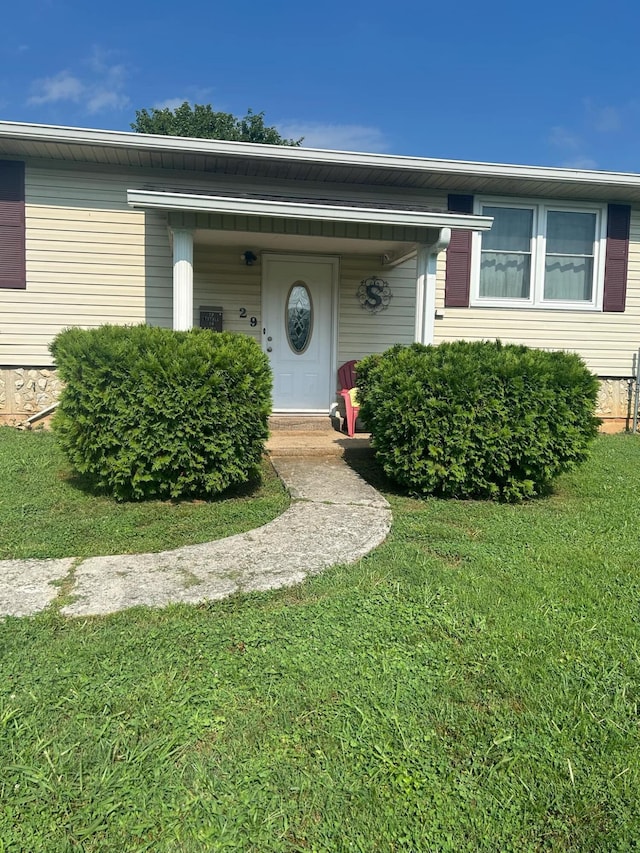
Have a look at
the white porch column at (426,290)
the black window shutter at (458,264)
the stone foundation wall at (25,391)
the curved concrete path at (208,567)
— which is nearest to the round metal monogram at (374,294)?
the black window shutter at (458,264)

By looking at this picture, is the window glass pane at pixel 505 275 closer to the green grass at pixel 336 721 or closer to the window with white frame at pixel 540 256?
the window with white frame at pixel 540 256

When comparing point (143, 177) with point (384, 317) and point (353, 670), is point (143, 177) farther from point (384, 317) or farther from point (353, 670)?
point (353, 670)

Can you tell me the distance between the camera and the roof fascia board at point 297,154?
21.7 ft

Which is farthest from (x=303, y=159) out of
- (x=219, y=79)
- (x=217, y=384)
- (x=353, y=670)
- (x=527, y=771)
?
(x=219, y=79)

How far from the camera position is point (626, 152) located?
20906mm

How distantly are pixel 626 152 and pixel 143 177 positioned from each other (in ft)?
65.1

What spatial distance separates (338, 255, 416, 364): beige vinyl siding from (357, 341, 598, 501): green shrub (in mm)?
3330

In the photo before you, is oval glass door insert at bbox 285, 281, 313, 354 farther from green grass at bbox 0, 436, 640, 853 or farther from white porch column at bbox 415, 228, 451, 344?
green grass at bbox 0, 436, 640, 853

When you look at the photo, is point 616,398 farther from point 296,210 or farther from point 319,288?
point 296,210

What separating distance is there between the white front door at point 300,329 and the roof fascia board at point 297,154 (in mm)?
1357

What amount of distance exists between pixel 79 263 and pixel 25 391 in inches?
69.3

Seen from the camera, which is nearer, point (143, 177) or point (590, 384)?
point (590, 384)

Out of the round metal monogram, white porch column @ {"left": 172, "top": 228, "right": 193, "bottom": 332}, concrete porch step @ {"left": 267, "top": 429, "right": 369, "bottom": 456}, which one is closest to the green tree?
the round metal monogram

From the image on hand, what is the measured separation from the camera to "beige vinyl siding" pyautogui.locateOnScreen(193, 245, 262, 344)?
783 centimetres
